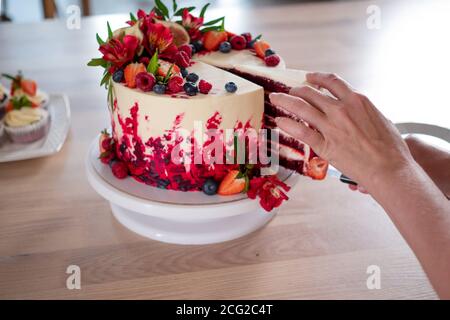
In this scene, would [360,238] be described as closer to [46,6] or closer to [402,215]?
[402,215]

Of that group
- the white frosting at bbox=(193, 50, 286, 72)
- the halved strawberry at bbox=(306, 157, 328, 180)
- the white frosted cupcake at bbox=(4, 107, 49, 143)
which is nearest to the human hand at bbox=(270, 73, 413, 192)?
the halved strawberry at bbox=(306, 157, 328, 180)

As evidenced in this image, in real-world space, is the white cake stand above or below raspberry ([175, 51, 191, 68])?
below

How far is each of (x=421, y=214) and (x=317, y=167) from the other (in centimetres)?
49

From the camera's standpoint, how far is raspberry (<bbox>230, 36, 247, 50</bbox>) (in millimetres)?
1599

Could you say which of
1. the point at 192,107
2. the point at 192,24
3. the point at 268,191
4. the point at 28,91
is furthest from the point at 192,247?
the point at 28,91

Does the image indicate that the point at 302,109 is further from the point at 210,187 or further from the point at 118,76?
the point at 118,76

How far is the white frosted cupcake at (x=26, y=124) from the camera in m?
1.77

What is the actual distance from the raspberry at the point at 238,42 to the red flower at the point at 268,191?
48 centimetres

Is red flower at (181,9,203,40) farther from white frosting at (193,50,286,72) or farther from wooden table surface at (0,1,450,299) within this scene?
wooden table surface at (0,1,450,299)

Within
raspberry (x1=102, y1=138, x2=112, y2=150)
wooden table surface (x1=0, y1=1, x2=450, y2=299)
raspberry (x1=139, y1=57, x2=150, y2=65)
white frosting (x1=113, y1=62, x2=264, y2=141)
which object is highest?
raspberry (x1=139, y1=57, x2=150, y2=65)

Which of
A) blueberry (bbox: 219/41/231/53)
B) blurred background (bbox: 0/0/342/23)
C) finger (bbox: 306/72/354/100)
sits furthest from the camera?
blurred background (bbox: 0/0/342/23)

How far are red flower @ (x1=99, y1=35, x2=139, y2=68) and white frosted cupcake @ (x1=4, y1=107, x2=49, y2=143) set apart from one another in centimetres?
58
